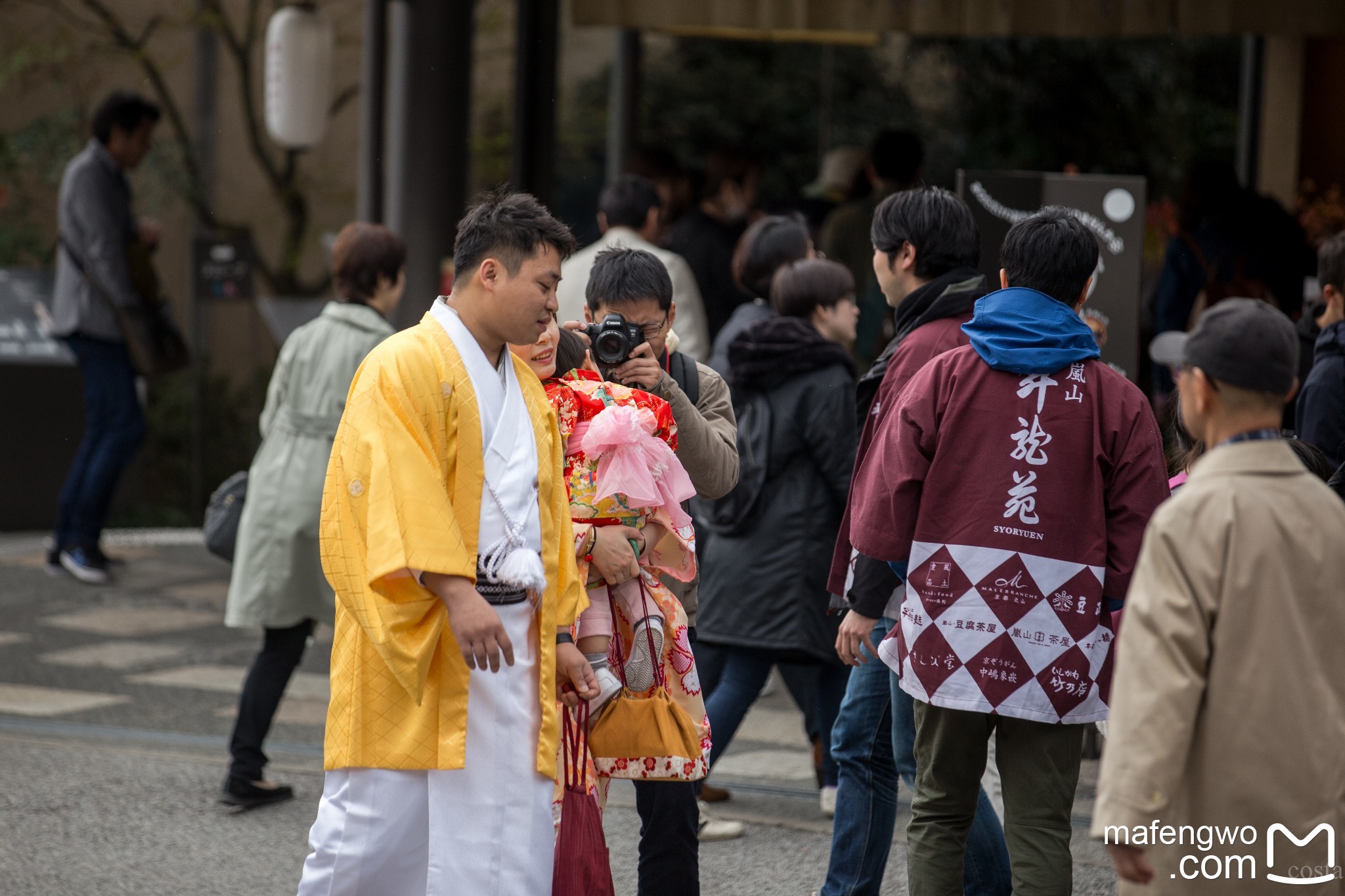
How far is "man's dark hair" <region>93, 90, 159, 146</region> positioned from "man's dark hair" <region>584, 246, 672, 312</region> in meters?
5.23

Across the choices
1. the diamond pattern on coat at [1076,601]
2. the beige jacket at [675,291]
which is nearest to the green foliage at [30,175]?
the beige jacket at [675,291]

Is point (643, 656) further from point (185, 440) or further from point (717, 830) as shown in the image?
point (185, 440)

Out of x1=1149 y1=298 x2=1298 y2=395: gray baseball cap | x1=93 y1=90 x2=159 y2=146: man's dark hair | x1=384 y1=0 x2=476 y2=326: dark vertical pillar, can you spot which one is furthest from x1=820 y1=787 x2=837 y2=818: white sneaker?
x1=93 y1=90 x2=159 y2=146: man's dark hair

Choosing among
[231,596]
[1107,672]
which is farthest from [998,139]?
[1107,672]

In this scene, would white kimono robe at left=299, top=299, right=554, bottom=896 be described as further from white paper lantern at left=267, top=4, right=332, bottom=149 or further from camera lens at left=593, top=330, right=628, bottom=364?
white paper lantern at left=267, top=4, right=332, bottom=149

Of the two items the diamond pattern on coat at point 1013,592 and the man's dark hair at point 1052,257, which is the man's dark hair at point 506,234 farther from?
the diamond pattern on coat at point 1013,592

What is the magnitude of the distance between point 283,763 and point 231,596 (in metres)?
0.78

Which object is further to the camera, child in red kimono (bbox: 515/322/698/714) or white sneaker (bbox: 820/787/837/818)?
white sneaker (bbox: 820/787/837/818)

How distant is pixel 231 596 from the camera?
4.72 m

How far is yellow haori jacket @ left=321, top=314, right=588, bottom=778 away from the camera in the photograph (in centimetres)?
271

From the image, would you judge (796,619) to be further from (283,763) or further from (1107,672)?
(283,763)

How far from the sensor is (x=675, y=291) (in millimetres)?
5930

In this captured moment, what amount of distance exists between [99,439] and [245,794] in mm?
3637

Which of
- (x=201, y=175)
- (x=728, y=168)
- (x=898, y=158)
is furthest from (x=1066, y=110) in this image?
(x=201, y=175)
